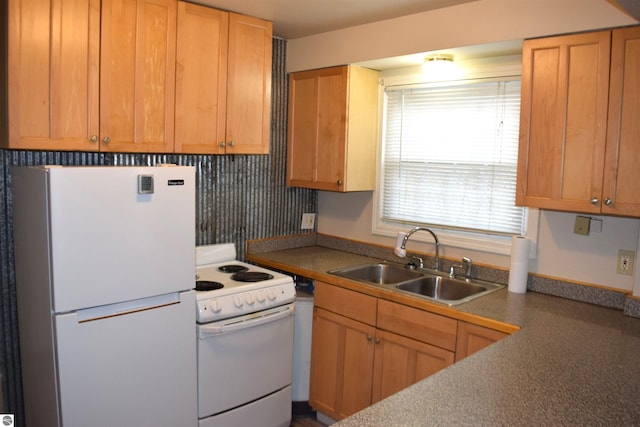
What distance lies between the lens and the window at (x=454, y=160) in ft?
9.70

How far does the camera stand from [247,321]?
2.70 metres

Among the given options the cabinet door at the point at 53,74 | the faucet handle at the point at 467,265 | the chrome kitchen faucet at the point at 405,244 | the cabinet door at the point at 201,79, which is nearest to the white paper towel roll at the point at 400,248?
the chrome kitchen faucet at the point at 405,244

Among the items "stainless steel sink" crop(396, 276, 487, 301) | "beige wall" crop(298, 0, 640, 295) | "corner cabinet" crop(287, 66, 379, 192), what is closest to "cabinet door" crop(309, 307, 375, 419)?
"stainless steel sink" crop(396, 276, 487, 301)

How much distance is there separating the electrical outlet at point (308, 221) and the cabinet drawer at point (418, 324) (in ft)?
4.15

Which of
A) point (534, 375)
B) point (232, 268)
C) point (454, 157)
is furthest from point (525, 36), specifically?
point (232, 268)

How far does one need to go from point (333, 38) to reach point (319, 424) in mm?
2294

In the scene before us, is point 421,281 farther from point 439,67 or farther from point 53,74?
point 53,74

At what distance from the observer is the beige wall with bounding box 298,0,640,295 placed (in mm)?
2324

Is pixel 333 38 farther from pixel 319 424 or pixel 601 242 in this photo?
pixel 319 424

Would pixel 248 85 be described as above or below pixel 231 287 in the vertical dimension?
above

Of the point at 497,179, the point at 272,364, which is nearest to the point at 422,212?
the point at 497,179

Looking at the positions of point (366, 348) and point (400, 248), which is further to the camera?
point (400, 248)

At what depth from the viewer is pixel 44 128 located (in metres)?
2.33

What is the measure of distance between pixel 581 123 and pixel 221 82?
1.81m
